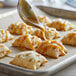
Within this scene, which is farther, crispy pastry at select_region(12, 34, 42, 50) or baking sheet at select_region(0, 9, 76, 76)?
crispy pastry at select_region(12, 34, 42, 50)

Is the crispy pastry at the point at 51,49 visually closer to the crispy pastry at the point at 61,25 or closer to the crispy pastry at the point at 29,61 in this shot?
the crispy pastry at the point at 29,61

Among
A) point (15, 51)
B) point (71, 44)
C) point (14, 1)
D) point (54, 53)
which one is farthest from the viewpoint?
point (14, 1)

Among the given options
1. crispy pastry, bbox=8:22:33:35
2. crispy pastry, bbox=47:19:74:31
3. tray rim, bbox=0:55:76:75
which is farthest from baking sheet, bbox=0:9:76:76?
crispy pastry, bbox=8:22:33:35

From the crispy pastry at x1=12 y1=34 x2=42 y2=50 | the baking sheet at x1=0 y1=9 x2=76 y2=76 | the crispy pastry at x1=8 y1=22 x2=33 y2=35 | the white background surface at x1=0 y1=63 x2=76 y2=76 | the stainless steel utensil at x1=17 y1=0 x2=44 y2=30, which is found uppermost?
the stainless steel utensil at x1=17 y1=0 x2=44 y2=30

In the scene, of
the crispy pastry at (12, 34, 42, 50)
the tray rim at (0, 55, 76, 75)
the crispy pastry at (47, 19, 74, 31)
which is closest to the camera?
the tray rim at (0, 55, 76, 75)

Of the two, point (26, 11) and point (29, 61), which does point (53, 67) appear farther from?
point (26, 11)

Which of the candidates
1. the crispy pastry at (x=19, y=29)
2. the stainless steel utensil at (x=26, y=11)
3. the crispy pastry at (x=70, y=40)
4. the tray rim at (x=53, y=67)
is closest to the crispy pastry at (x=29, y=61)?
the tray rim at (x=53, y=67)

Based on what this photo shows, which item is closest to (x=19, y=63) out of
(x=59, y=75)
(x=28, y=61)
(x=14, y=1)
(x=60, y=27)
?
(x=28, y=61)

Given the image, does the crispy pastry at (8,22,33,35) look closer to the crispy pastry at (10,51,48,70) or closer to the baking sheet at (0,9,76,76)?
the baking sheet at (0,9,76,76)

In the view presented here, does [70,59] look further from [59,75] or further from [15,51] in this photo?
[15,51]
